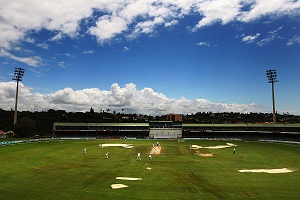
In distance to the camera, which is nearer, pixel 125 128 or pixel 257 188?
pixel 257 188

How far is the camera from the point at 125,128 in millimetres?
120375

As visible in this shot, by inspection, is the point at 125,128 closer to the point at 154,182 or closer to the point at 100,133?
the point at 100,133

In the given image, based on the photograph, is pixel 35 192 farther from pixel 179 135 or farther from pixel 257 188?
pixel 179 135

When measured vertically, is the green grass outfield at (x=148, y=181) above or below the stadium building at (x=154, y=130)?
below

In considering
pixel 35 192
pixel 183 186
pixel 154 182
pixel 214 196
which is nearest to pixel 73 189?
Answer: pixel 35 192

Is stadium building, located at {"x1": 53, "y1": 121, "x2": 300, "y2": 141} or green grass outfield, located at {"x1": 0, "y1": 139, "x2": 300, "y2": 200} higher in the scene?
stadium building, located at {"x1": 53, "y1": 121, "x2": 300, "y2": 141}

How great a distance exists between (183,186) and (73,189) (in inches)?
450

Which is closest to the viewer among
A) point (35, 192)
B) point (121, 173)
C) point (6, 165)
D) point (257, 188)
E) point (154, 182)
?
point (35, 192)

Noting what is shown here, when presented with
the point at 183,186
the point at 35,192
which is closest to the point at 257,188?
the point at 183,186

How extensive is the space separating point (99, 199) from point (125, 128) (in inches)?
3868

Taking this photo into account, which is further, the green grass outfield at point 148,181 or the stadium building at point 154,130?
the stadium building at point 154,130

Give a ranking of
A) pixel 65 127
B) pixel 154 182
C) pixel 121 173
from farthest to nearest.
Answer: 1. pixel 65 127
2. pixel 121 173
3. pixel 154 182

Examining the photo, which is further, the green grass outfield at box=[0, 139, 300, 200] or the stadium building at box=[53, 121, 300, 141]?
the stadium building at box=[53, 121, 300, 141]

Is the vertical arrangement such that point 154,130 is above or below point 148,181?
above
